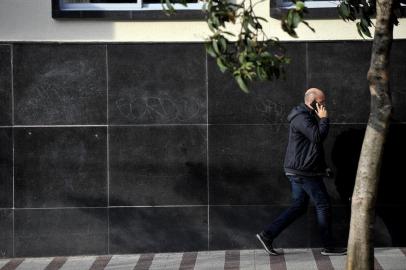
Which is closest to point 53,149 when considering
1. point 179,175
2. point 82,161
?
point 82,161

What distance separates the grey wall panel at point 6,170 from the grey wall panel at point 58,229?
0.61 ft

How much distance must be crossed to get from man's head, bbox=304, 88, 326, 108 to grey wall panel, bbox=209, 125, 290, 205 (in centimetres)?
66

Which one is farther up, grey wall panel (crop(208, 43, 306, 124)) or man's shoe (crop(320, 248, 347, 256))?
grey wall panel (crop(208, 43, 306, 124))

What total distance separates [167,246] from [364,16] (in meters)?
3.89

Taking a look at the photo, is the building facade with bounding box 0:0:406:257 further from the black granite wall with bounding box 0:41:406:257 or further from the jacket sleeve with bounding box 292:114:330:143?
the jacket sleeve with bounding box 292:114:330:143

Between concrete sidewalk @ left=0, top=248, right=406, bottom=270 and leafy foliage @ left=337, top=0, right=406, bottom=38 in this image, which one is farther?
concrete sidewalk @ left=0, top=248, right=406, bottom=270

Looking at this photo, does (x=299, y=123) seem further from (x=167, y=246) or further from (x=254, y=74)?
(x=254, y=74)

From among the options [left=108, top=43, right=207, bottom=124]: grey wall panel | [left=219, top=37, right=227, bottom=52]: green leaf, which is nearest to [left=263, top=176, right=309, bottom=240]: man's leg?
[left=108, top=43, right=207, bottom=124]: grey wall panel

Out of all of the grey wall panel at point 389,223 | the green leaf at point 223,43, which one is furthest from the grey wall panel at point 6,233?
the green leaf at point 223,43

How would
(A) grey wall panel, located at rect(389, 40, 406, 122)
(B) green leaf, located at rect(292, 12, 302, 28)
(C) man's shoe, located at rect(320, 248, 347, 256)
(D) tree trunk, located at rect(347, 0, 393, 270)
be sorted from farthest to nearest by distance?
1. (A) grey wall panel, located at rect(389, 40, 406, 122)
2. (C) man's shoe, located at rect(320, 248, 347, 256)
3. (D) tree trunk, located at rect(347, 0, 393, 270)
4. (B) green leaf, located at rect(292, 12, 302, 28)

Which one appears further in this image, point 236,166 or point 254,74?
point 236,166

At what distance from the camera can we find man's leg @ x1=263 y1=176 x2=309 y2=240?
1026cm

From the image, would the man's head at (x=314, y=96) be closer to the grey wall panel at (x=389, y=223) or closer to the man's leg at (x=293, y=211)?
the man's leg at (x=293, y=211)

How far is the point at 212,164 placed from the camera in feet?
35.4
